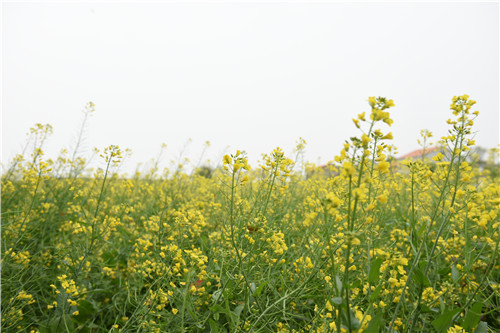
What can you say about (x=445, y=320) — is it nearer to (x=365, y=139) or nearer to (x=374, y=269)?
(x=374, y=269)

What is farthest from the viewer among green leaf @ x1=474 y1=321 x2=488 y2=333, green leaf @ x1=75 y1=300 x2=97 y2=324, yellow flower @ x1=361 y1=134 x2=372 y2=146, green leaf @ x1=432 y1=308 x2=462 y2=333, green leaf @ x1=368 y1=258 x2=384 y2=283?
green leaf @ x1=75 y1=300 x2=97 y2=324

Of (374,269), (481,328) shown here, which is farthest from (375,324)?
(481,328)

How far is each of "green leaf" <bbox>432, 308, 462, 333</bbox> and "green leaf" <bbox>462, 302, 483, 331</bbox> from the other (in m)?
0.14

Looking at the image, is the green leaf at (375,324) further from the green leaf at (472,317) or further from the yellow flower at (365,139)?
the green leaf at (472,317)

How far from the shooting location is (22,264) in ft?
7.68

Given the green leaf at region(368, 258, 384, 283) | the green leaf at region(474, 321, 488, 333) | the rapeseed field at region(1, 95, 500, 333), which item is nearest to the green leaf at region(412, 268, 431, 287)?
the rapeseed field at region(1, 95, 500, 333)

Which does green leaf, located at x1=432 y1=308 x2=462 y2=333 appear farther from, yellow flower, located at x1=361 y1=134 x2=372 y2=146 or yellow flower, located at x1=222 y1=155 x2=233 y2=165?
yellow flower, located at x1=222 y1=155 x2=233 y2=165

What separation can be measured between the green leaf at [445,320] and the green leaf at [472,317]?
0.14 metres

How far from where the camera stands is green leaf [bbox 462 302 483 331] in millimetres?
1492

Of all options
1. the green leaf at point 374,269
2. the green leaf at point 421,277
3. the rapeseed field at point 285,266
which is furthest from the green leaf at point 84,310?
the green leaf at point 421,277

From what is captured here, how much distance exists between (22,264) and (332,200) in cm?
264

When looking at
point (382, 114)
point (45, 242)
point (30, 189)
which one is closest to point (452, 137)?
point (382, 114)

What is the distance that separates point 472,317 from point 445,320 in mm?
218

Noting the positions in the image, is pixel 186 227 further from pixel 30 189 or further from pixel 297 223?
pixel 30 189
